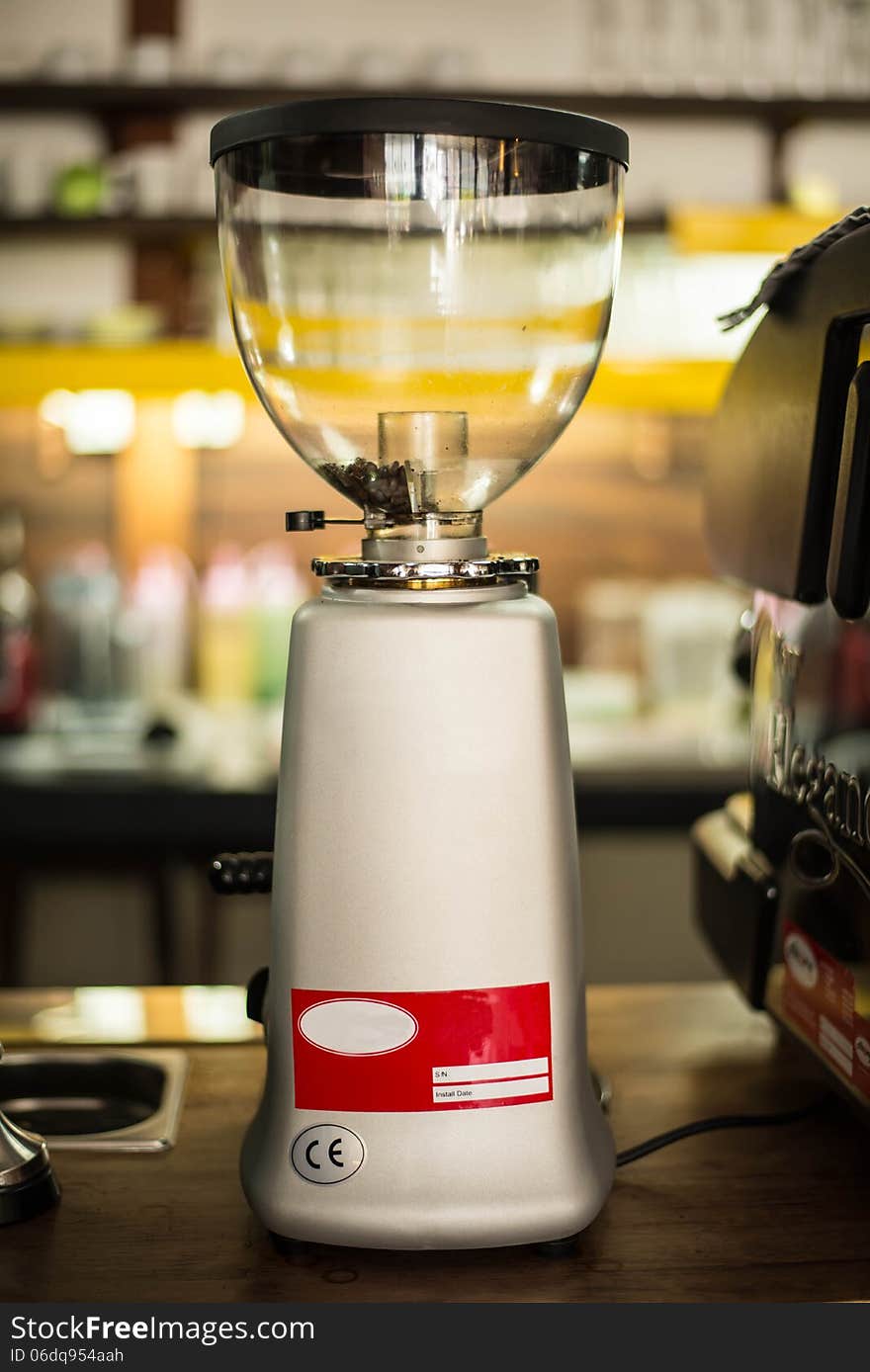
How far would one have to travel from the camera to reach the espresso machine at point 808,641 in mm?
716

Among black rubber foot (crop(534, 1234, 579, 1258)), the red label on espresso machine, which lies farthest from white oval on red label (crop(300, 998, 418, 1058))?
black rubber foot (crop(534, 1234, 579, 1258))

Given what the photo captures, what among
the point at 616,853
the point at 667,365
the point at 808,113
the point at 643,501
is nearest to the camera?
the point at 616,853

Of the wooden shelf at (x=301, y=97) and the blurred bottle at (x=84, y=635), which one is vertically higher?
the wooden shelf at (x=301, y=97)

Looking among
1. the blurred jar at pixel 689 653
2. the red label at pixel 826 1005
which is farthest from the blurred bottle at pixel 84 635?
the red label at pixel 826 1005

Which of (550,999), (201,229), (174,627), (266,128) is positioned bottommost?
(174,627)

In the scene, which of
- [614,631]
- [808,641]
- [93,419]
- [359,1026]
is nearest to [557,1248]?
[359,1026]

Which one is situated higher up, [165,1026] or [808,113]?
[808,113]

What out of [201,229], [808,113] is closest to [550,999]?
[201,229]

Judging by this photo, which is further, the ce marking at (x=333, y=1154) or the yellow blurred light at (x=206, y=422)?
the yellow blurred light at (x=206, y=422)

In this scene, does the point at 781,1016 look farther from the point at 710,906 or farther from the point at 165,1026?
the point at 165,1026

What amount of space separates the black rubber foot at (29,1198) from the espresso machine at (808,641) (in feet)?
1.32

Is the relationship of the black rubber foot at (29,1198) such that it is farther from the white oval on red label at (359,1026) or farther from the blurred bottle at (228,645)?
the blurred bottle at (228,645)

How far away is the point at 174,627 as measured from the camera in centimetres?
333

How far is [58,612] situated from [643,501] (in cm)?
148
